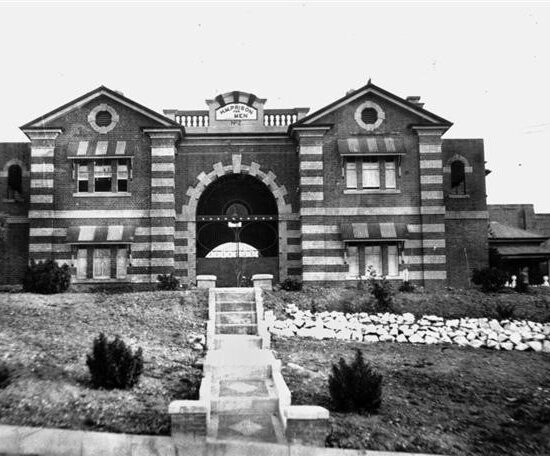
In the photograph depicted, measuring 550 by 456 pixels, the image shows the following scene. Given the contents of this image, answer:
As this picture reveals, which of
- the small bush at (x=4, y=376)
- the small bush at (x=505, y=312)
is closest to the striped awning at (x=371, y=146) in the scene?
the small bush at (x=505, y=312)

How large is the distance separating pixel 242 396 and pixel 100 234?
578 inches

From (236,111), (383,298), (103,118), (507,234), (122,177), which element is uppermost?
(236,111)

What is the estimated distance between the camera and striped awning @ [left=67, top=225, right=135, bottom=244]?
24.8 m

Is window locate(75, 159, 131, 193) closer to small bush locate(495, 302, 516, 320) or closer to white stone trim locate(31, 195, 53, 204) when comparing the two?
white stone trim locate(31, 195, 53, 204)

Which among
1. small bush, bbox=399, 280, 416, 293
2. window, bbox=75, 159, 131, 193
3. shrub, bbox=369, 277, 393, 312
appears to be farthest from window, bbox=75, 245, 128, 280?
small bush, bbox=399, 280, 416, 293

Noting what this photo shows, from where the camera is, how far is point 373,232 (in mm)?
24969

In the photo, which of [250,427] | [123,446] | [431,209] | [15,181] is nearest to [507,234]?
[431,209]

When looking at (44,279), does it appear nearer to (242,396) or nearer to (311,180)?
(311,180)

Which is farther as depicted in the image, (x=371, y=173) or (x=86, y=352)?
(x=371, y=173)

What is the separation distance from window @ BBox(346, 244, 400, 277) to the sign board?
25.5 feet

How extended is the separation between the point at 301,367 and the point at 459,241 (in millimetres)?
15376

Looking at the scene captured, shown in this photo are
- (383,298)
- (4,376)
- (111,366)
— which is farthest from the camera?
(383,298)

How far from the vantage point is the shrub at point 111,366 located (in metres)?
12.3

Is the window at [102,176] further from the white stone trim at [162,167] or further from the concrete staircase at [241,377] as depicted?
the concrete staircase at [241,377]
